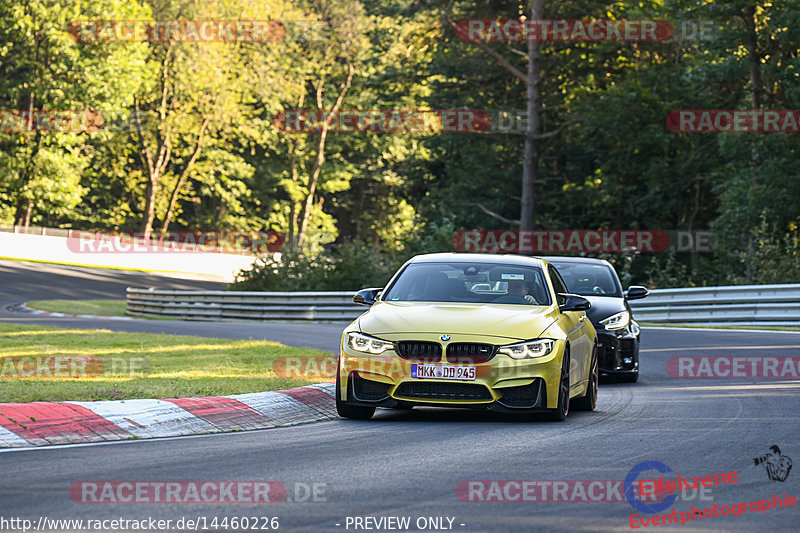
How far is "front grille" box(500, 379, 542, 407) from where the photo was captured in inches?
397

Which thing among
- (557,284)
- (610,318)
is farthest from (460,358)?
(610,318)

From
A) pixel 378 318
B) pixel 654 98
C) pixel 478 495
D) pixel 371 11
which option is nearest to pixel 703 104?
pixel 654 98

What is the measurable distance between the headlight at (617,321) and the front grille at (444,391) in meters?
5.25

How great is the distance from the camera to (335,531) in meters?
5.72

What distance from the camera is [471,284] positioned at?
37.7 feet

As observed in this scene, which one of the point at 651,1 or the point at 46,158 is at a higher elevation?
the point at 651,1

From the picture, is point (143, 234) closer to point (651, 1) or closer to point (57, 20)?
point (57, 20)

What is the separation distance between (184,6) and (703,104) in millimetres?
37322

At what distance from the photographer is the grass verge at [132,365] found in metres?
11.2

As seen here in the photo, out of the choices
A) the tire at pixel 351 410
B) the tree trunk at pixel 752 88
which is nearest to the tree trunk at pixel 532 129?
the tree trunk at pixel 752 88

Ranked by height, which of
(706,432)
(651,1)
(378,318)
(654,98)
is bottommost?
(706,432)

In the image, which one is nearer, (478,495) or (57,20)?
(478,495)
